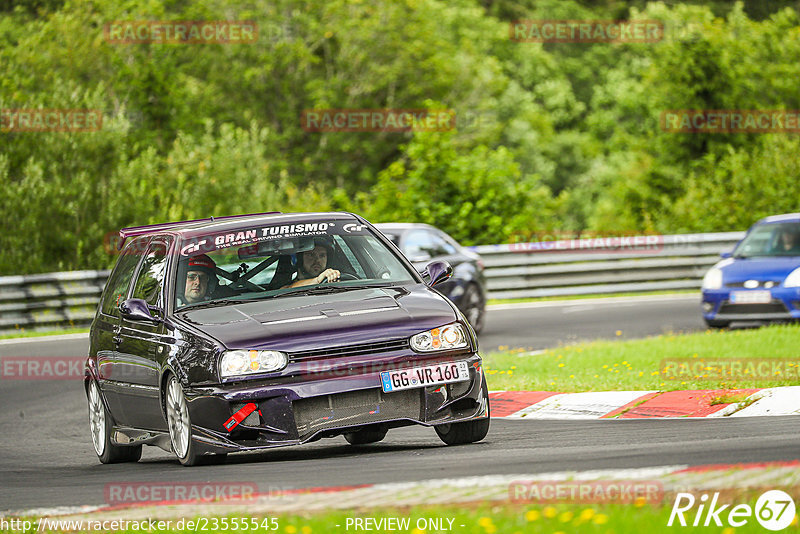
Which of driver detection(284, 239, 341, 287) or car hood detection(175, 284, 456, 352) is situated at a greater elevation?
driver detection(284, 239, 341, 287)

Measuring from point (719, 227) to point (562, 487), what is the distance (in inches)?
1100

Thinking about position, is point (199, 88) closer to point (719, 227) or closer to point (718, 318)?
point (719, 227)

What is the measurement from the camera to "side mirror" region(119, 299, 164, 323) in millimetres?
8586

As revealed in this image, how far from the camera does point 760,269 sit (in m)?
17.2

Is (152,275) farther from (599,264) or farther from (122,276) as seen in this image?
(599,264)

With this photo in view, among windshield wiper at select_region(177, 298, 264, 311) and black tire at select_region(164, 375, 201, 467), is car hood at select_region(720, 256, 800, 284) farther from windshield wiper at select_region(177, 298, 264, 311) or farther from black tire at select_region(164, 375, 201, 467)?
black tire at select_region(164, 375, 201, 467)

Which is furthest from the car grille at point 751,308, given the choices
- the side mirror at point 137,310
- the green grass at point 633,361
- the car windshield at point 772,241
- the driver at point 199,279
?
the side mirror at point 137,310

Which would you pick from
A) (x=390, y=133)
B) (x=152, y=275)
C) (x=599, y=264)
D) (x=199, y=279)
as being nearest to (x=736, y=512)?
(x=199, y=279)

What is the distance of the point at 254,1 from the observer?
52.5m

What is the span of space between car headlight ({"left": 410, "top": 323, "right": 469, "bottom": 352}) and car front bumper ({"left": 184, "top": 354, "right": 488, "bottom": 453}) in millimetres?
117

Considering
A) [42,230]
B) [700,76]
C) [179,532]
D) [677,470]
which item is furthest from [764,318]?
[700,76]

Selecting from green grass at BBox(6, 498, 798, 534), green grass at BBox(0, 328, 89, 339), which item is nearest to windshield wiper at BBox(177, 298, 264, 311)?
green grass at BBox(6, 498, 798, 534)

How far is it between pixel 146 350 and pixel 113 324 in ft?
3.12

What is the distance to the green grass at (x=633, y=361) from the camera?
36.5 ft
